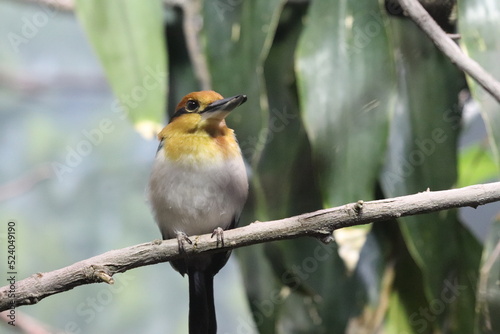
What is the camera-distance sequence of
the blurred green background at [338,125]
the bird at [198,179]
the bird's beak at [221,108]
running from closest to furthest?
the bird's beak at [221,108] → the bird at [198,179] → the blurred green background at [338,125]

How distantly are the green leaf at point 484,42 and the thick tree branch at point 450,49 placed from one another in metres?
0.07

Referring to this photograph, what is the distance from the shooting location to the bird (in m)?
0.93

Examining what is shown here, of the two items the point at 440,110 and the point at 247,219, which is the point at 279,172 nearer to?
the point at 247,219

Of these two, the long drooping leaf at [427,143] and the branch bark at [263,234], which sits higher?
the long drooping leaf at [427,143]

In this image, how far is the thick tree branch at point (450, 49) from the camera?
904 mm

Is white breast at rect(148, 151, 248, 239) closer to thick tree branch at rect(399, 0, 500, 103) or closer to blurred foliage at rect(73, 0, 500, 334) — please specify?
blurred foliage at rect(73, 0, 500, 334)

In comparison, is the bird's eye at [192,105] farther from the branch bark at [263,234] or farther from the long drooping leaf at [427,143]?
the long drooping leaf at [427,143]

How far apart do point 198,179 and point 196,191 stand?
0.7 inches

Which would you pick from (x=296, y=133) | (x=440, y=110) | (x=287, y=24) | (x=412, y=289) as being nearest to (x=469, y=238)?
(x=412, y=289)

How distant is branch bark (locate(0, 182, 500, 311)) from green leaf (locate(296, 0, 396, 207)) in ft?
0.93

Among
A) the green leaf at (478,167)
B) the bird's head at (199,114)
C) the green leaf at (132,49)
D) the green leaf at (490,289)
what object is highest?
the green leaf at (132,49)

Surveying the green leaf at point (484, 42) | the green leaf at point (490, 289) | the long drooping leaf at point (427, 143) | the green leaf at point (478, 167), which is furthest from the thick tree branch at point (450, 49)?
the green leaf at point (478, 167)

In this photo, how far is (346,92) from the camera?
3.46 ft

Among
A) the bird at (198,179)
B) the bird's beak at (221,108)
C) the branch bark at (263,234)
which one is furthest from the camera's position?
the bird at (198,179)
